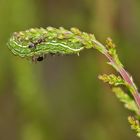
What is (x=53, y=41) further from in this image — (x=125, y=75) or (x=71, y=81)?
(x=71, y=81)

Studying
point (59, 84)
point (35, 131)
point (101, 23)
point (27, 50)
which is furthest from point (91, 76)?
point (27, 50)

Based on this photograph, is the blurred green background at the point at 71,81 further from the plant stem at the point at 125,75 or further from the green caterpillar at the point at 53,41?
the plant stem at the point at 125,75

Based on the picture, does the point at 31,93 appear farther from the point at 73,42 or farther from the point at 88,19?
the point at 73,42

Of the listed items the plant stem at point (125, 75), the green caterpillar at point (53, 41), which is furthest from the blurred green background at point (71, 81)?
the plant stem at point (125, 75)

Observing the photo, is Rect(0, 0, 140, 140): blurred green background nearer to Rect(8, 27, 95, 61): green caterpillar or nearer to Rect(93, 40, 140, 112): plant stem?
Rect(8, 27, 95, 61): green caterpillar

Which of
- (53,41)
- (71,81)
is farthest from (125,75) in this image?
(71,81)

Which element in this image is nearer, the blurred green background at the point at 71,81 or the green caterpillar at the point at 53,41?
the green caterpillar at the point at 53,41
